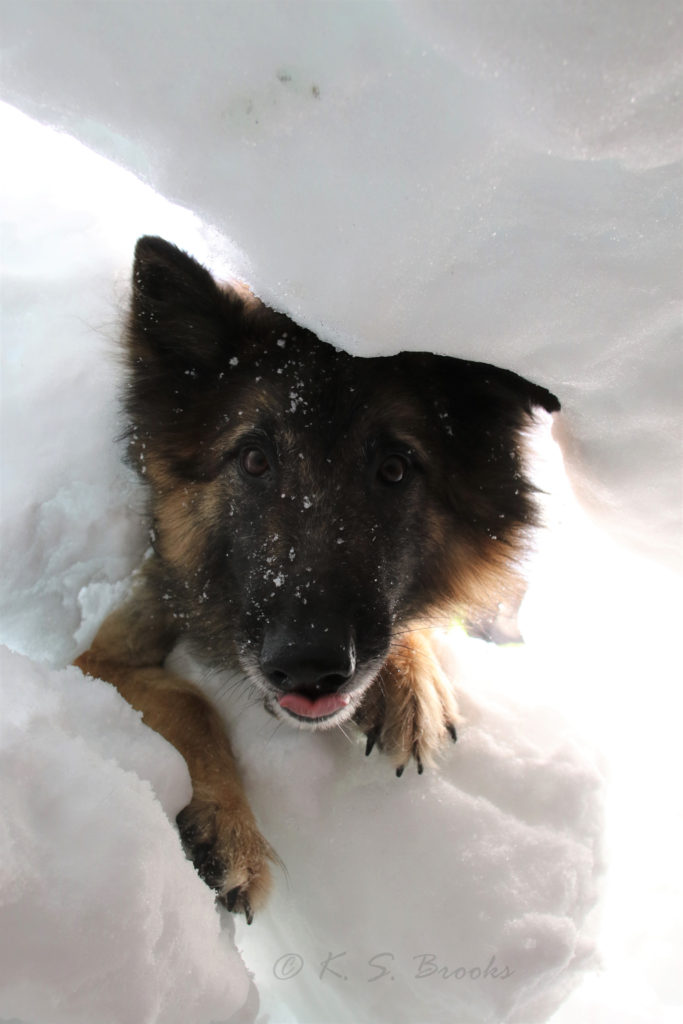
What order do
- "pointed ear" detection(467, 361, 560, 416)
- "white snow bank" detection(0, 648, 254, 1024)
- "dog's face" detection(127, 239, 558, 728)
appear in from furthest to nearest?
1. "pointed ear" detection(467, 361, 560, 416)
2. "dog's face" detection(127, 239, 558, 728)
3. "white snow bank" detection(0, 648, 254, 1024)

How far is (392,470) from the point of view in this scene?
2.58 meters

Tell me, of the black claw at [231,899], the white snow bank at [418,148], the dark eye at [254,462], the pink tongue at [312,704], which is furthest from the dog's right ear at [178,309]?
the black claw at [231,899]

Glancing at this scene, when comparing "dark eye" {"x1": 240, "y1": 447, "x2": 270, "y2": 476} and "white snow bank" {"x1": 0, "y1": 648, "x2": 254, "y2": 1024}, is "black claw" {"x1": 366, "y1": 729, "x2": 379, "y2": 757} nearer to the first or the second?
"white snow bank" {"x1": 0, "y1": 648, "x2": 254, "y2": 1024}

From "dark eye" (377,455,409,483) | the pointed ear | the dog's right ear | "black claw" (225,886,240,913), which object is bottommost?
"black claw" (225,886,240,913)

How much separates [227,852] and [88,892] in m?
0.62

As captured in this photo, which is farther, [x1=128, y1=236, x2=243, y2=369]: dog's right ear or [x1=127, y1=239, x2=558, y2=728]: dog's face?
[x1=128, y1=236, x2=243, y2=369]: dog's right ear

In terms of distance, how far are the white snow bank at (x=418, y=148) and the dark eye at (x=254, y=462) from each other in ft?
2.02

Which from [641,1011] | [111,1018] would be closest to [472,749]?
[641,1011]

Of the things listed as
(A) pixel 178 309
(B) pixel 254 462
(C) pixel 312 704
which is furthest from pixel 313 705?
(A) pixel 178 309

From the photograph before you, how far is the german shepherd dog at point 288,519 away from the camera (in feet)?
7.31

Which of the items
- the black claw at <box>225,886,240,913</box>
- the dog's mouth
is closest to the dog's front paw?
the black claw at <box>225,886,240,913</box>

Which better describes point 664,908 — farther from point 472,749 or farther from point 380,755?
point 380,755

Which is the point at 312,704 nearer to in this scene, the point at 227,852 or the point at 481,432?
the point at 227,852

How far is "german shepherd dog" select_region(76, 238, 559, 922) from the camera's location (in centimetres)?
223
